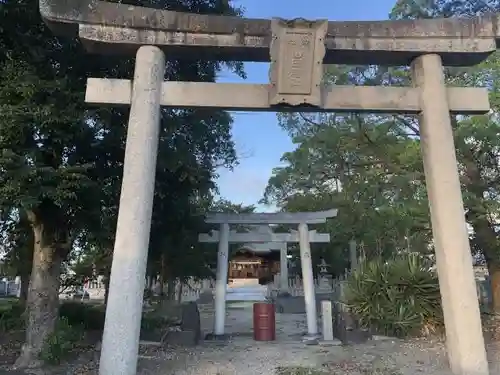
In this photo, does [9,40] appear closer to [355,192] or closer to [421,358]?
[421,358]

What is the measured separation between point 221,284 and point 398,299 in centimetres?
422

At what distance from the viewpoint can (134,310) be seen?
Answer: 569 centimetres

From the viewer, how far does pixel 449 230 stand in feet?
20.2

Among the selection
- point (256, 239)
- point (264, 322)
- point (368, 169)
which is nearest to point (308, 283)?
point (264, 322)

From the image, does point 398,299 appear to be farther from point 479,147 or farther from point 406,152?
point 479,147

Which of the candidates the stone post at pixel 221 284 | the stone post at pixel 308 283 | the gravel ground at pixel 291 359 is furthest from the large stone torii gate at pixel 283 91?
the stone post at pixel 221 284

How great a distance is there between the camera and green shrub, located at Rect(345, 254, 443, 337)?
34.5 feet

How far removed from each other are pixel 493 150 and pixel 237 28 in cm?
927

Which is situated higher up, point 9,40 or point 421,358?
point 9,40

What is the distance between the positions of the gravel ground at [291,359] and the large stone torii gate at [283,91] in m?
1.45

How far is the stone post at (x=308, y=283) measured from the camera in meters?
11.8

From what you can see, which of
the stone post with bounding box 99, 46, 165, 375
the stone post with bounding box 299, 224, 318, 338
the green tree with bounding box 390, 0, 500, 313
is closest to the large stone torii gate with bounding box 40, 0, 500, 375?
the stone post with bounding box 99, 46, 165, 375

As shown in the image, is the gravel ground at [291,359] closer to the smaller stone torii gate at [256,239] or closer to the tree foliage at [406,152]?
the smaller stone torii gate at [256,239]

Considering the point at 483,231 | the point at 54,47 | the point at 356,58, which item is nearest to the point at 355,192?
the point at 483,231
